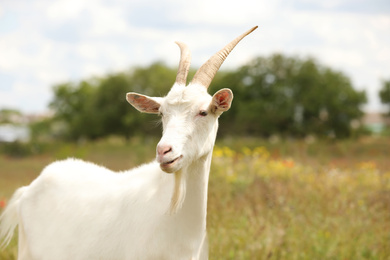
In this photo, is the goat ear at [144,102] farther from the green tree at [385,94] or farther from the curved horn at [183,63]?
the green tree at [385,94]

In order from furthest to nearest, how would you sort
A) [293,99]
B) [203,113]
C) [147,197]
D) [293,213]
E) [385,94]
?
[385,94] → [293,99] → [293,213] → [147,197] → [203,113]

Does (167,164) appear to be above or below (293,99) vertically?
below

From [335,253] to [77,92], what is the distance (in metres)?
79.6

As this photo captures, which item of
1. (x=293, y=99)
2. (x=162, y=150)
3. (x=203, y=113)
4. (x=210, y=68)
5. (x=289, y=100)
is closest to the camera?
(x=162, y=150)

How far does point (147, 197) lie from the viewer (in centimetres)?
374

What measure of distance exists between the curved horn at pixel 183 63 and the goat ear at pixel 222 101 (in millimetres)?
364

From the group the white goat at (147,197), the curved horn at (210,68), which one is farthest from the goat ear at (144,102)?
the curved horn at (210,68)

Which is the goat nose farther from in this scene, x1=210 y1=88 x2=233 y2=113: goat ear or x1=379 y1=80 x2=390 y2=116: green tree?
x1=379 y1=80 x2=390 y2=116: green tree

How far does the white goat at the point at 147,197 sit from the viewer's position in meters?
3.34

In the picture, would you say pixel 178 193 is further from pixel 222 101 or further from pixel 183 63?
pixel 183 63

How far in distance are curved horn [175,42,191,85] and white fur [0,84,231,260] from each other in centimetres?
22

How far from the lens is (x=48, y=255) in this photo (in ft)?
13.8

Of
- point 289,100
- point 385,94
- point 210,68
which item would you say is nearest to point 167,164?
point 210,68

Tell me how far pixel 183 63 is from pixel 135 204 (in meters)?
1.23
